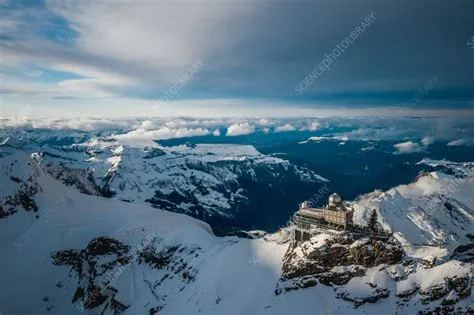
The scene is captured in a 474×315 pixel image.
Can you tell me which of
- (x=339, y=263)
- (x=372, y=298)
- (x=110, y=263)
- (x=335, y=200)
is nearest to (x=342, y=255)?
(x=339, y=263)

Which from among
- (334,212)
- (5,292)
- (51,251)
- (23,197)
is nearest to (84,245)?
(51,251)

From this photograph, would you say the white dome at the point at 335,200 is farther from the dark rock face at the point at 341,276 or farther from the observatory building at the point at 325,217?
the dark rock face at the point at 341,276

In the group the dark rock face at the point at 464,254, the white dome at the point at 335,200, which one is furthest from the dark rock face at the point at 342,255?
the dark rock face at the point at 464,254

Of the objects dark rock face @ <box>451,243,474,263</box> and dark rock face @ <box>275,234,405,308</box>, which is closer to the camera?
dark rock face @ <box>275,234,405,308</box>

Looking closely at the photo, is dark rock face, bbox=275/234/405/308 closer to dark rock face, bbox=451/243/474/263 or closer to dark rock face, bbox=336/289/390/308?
dark rock face, bbox=336/289/390/308

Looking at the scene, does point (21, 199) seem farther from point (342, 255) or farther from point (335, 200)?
point (342, 255)

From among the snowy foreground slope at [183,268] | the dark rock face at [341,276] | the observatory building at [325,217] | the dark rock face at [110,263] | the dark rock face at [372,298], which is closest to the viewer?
the dark rock face at [372,298]

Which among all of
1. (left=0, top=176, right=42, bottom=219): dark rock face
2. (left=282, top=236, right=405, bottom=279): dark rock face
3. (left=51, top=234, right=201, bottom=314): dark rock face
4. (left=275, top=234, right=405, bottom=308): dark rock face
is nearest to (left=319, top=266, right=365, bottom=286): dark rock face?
(left=275, top=234, right=405, bottom=308): dark rock face
